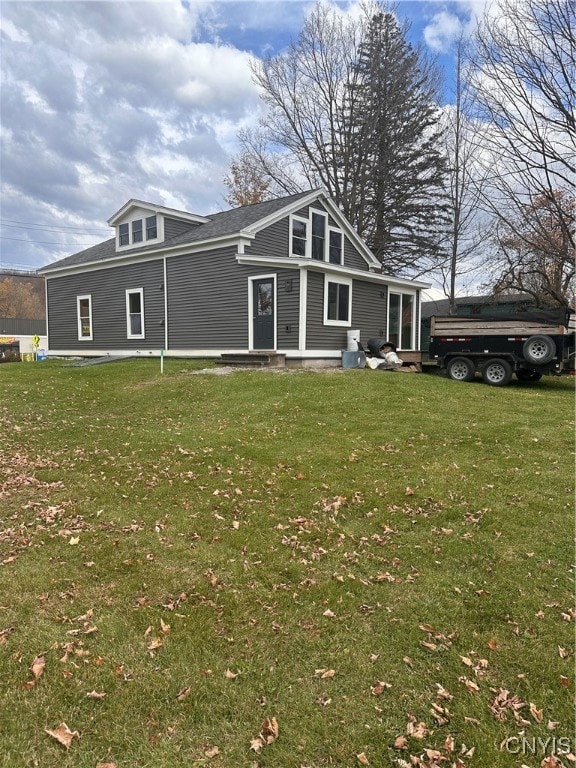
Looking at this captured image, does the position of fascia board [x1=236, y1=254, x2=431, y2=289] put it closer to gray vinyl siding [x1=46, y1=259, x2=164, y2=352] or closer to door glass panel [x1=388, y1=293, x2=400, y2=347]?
door glass panel [x1=388, y1=293, x2=400, y2=347]

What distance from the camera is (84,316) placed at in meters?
20.0

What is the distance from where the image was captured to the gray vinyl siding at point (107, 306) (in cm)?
1736

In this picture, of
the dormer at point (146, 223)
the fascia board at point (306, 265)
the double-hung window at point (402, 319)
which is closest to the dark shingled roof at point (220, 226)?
the dormer at point (146, 223)

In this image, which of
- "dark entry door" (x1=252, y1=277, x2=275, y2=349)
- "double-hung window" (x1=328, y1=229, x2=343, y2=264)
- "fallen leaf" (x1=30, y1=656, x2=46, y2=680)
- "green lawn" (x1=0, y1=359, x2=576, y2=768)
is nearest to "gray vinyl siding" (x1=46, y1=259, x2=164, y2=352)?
"dark entry door" (x1=252, y1=277, x2=275, y2=349)

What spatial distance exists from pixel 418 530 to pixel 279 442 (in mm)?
2897

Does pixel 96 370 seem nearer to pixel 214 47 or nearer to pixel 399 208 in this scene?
pixel 214 47

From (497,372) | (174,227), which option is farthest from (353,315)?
(174,227)

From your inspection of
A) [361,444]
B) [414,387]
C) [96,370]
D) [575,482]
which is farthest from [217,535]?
[96,370]

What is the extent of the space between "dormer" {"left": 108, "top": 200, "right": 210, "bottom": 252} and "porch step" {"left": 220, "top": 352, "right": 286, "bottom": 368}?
647 cm

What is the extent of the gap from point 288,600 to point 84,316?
1935 cm

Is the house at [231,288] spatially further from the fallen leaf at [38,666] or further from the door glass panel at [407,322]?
the fallen leaf at [38,666]

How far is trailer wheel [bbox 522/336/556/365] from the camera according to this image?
38.1 ft

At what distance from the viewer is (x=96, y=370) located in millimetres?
14352

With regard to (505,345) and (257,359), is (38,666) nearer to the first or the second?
(257,359)
